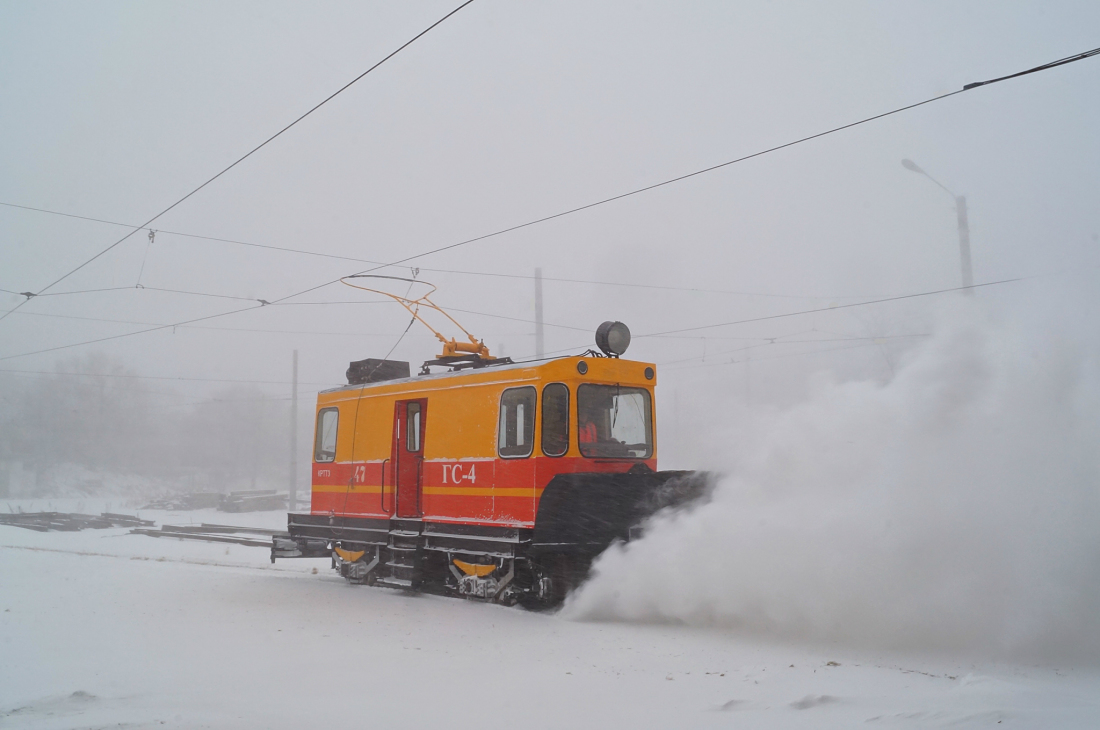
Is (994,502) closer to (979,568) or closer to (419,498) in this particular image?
(979,568)

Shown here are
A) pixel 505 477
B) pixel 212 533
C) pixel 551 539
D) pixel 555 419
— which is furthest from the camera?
pixel 212 533

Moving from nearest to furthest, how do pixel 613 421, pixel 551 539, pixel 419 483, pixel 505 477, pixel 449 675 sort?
pixel 449 675 < pixel 551 539 < pixel 505 477 < pixel 613 421 < pixel 419 483

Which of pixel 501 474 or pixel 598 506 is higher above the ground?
pixel 501 474

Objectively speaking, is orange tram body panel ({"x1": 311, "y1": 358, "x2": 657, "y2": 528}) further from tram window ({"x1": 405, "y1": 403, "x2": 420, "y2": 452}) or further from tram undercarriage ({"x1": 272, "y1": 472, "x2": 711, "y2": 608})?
tram undercarriage ({"x1": 272, "y1": 472, "x2": 711, "y2": 608})

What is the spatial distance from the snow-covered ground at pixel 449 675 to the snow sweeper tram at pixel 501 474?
0.87 metres

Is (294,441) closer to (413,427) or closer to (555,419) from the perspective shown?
(413,427)

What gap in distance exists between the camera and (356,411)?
46.3ft

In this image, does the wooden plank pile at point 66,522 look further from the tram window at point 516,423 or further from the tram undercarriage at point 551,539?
the tram window at point 516,423

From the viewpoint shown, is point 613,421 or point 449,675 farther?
point 613,421

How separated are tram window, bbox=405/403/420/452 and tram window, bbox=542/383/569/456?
297 cm

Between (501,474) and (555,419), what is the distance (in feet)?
3.60

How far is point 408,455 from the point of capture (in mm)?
12867

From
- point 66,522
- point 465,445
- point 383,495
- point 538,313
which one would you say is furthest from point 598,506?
point 66,522

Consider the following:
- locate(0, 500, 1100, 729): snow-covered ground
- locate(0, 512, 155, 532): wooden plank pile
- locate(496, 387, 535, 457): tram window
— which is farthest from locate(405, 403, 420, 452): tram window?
locate(0, 512, 155, 532): wooden plank pile
